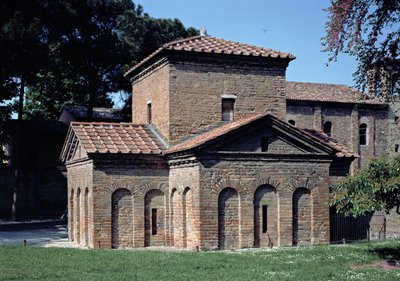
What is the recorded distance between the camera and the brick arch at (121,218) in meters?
20.0

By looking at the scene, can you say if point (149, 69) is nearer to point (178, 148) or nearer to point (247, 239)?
point (178, 148)

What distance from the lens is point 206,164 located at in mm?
18469

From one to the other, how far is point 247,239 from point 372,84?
6.44 meters

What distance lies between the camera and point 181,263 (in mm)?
15078

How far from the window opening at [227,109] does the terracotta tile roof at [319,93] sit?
52.8ft

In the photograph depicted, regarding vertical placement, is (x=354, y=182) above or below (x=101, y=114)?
below

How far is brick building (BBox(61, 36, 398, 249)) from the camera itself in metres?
18.7

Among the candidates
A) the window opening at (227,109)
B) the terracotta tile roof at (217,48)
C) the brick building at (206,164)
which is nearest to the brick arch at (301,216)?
the brick building at (206,164)

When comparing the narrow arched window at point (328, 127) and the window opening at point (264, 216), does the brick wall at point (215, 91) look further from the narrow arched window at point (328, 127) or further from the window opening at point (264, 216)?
the narrow arched window at point (328, 127)

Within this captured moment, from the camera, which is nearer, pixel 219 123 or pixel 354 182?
pixel 354 182

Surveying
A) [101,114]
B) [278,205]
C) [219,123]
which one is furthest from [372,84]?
[101,114]

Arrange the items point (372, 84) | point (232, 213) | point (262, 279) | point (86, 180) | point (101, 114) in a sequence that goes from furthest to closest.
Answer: point (101, 114), point (86, 180), point (232, 213), point (372, 84), point (262, 279)

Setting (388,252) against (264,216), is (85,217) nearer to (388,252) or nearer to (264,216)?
(264,216)

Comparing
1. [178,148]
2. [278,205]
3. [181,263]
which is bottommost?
[181,263]
